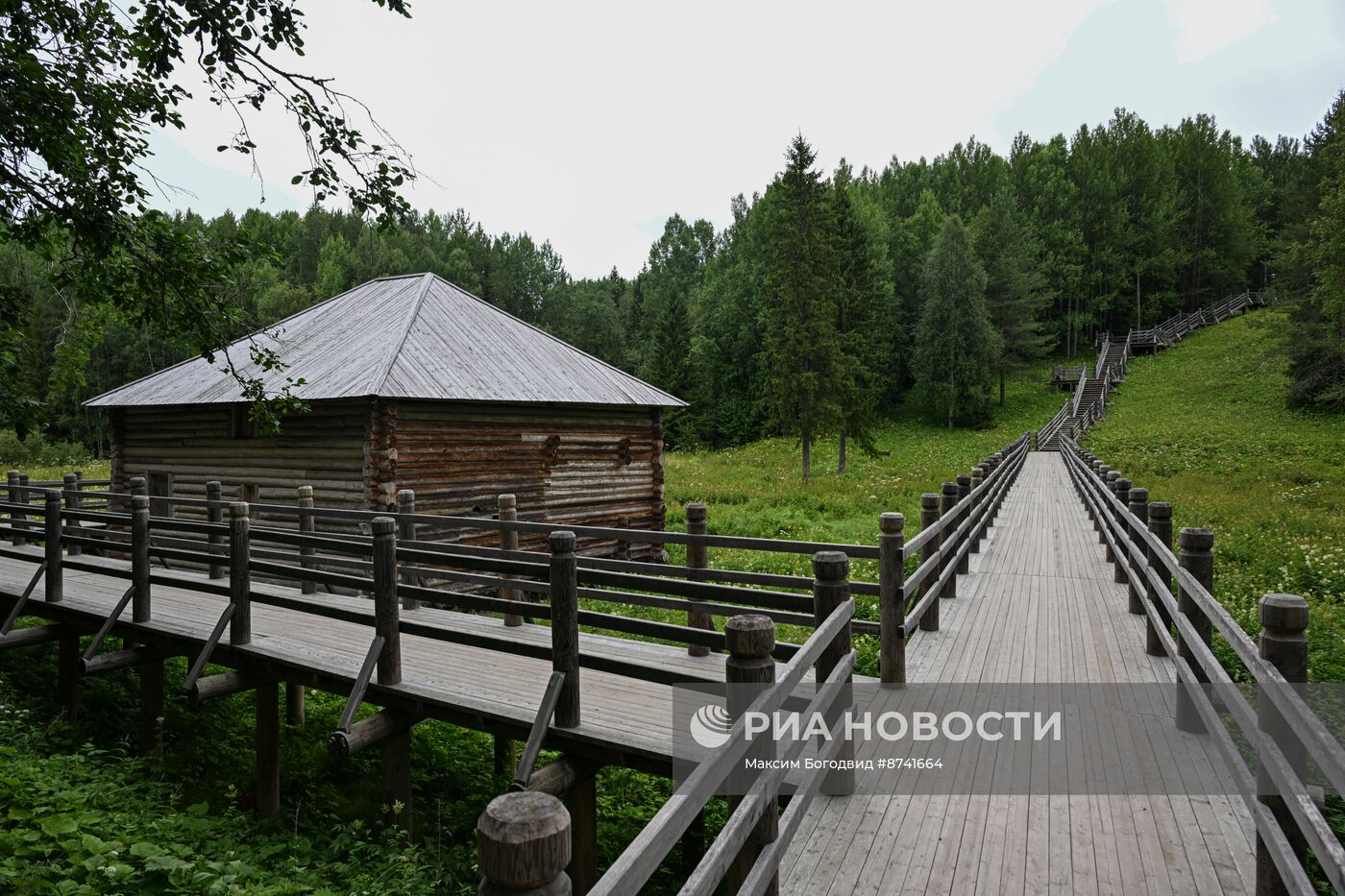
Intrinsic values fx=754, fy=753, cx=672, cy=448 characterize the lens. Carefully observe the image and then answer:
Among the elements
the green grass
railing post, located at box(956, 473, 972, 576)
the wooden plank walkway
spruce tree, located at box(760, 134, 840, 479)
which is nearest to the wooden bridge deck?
the wooden plank walkway

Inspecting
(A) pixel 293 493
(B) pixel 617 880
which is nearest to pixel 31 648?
(A) pixel 293 493

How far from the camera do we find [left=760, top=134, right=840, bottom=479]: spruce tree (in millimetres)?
31547

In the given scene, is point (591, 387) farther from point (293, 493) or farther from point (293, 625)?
point (293, 625)

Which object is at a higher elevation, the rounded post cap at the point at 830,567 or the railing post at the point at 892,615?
the rounded post cap at the point at 830,567

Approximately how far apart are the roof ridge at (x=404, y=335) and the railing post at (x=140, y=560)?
5.44 meters

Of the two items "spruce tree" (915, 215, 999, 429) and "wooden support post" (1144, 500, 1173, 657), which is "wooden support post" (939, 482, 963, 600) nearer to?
"wooden support post" (1144, 500, 1173, 657)

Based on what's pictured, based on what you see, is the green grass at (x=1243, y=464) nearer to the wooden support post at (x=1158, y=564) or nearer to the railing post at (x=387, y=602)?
the wooden support post at (x=1158, y=564)

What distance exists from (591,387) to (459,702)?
39.9ft

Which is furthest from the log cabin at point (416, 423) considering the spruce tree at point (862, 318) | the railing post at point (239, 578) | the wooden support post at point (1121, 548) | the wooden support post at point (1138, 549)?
the spruce tree at point (862, 318)

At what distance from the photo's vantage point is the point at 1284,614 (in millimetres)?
2664

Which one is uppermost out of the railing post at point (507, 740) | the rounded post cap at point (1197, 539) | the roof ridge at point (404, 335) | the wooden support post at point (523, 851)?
the roof ridge at point (404, 335)

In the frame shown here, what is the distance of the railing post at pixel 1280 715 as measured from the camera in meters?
2.59

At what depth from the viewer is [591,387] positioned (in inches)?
674

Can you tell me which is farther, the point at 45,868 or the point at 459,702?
the point at 459,702
